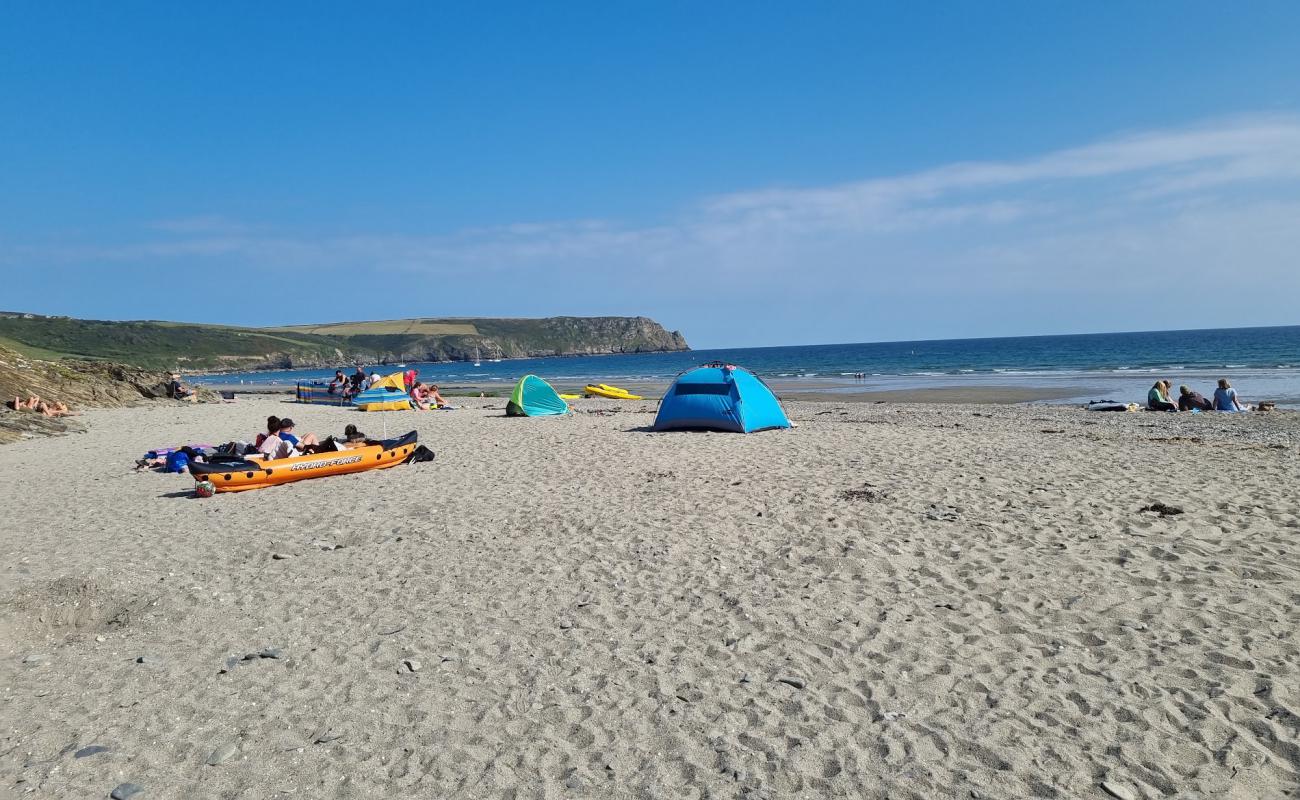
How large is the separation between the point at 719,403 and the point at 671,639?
1184cm

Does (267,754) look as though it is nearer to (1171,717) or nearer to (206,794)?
(206,794)

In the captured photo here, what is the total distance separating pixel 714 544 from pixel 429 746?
162 inches

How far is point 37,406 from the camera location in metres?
22.8

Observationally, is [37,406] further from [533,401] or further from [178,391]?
[533,401]

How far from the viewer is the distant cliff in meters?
111

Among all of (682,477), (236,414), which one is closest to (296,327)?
(236,414)

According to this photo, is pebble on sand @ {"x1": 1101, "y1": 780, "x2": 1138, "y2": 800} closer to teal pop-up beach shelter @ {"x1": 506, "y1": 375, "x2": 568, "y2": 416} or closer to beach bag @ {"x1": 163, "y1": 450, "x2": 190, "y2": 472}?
beach bag @ {"x1": 163, "y1": 450, "x2": 190, "y2": 472}

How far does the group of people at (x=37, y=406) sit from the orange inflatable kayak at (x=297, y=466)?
49.4ft

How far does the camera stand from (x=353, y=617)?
643 cm

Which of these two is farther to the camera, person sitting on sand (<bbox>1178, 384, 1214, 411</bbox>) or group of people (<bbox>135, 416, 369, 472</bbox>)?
person sitting on sand (<bbox>1178, 384, 1214, 411</bbox>)

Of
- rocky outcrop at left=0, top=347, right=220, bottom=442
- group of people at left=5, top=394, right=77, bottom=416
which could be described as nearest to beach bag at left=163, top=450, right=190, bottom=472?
rocky outcrop at left=0, top=347, right=220, bottom=442

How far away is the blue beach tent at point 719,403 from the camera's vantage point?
17266mm

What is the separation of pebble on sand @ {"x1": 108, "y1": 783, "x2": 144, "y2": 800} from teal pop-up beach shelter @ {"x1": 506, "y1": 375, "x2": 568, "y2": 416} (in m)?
20.1

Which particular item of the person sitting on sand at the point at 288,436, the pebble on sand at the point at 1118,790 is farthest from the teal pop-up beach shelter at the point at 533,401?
the pebble on sand at the point at 1118,790
